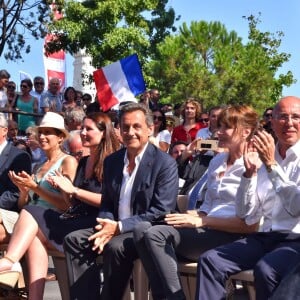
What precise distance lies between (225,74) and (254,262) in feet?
130

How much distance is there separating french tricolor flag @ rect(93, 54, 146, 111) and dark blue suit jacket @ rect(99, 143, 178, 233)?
5569 mm

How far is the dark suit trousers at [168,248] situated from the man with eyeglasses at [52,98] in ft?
26.6

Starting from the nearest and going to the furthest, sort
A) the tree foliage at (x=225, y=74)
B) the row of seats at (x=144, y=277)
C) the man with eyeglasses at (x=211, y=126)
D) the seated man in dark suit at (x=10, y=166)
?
the row of seats at (x=144, y=277) < the seated man in dark suit at (x=10, y=166) < the man with eyeglasses at (x=211, y=126) < the tree foliage at (x=225, y=74)

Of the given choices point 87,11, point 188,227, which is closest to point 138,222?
point 188,227

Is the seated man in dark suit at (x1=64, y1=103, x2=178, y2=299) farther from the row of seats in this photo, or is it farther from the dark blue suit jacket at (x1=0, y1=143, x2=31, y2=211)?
the dark blue suit jacket at (x1=0, y1=143, x2=31, y2=211)

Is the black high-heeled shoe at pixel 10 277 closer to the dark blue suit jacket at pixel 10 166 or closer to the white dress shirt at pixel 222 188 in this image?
the dark blue suit jacket at pixel 10 166

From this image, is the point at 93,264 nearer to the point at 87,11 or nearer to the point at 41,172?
the point at 41,172

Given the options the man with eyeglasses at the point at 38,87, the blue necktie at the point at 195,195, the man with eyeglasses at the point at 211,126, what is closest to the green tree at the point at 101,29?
the man with eyeglasses at the point at 38,87

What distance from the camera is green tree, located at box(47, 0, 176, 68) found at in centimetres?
2497

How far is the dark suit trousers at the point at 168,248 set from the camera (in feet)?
15.2

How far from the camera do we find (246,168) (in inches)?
182

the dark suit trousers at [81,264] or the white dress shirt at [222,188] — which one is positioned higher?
the white dress shirt at [222,188]

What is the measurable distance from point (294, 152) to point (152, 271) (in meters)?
1.20

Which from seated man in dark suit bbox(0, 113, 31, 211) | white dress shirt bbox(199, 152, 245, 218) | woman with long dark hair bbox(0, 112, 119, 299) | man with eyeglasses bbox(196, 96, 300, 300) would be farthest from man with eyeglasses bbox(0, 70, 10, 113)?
man with eyeglasses bbox(196, 96, 300, 300)
